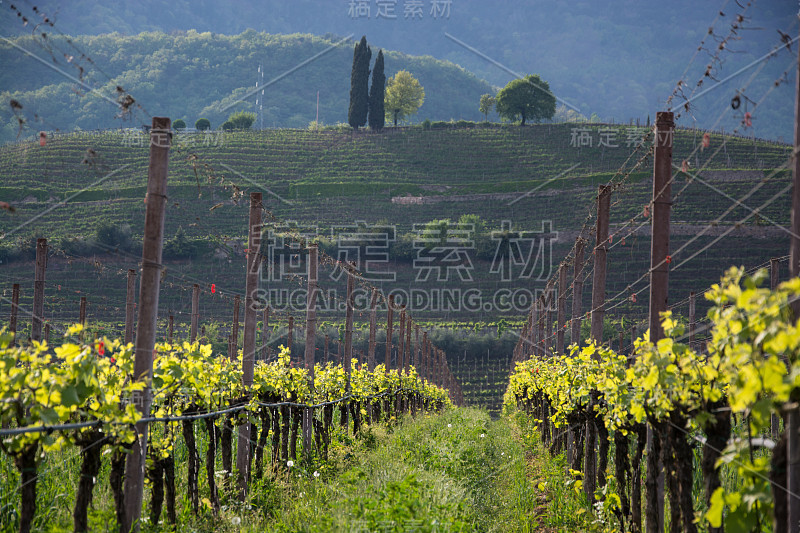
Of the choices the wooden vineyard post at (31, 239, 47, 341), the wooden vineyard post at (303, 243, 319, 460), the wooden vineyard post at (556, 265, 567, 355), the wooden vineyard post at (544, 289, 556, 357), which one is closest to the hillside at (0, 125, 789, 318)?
the wooden vineyard post at (544, 289, 556, 357)

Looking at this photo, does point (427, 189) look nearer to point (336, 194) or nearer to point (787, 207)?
point (336, 194)

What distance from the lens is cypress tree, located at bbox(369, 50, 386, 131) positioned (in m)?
83.2

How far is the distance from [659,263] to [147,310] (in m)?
4.12

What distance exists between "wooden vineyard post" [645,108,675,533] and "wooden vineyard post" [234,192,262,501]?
13.8ft

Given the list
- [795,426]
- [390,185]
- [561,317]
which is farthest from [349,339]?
[390,185]

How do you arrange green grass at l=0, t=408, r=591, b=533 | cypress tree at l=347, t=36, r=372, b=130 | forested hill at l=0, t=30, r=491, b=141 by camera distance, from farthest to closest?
forested hill at l=0, t=30, r=491, b=141
cypress tree at l=347, t=36, r=372, b=130
green grass at l=0, t=408, r=591, b=533

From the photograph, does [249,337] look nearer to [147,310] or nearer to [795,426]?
[147,310]

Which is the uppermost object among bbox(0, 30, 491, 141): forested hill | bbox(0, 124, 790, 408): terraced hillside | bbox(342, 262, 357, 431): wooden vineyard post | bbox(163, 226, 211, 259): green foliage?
bbox(0, 30, 491, 141): forested hill

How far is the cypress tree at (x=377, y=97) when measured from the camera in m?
83.2

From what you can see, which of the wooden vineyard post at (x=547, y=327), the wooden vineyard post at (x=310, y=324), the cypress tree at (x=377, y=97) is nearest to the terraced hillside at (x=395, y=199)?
the cypress tree at (x=377, y=97)

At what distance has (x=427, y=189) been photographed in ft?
243

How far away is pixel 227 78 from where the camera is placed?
15250cm

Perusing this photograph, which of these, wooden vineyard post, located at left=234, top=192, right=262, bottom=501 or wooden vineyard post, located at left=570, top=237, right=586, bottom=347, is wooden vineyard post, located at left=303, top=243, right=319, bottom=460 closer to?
wooden vineyard post, located at left=234, top=192, right=262, bottom=501

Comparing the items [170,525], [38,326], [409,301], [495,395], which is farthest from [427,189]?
[170,525]
